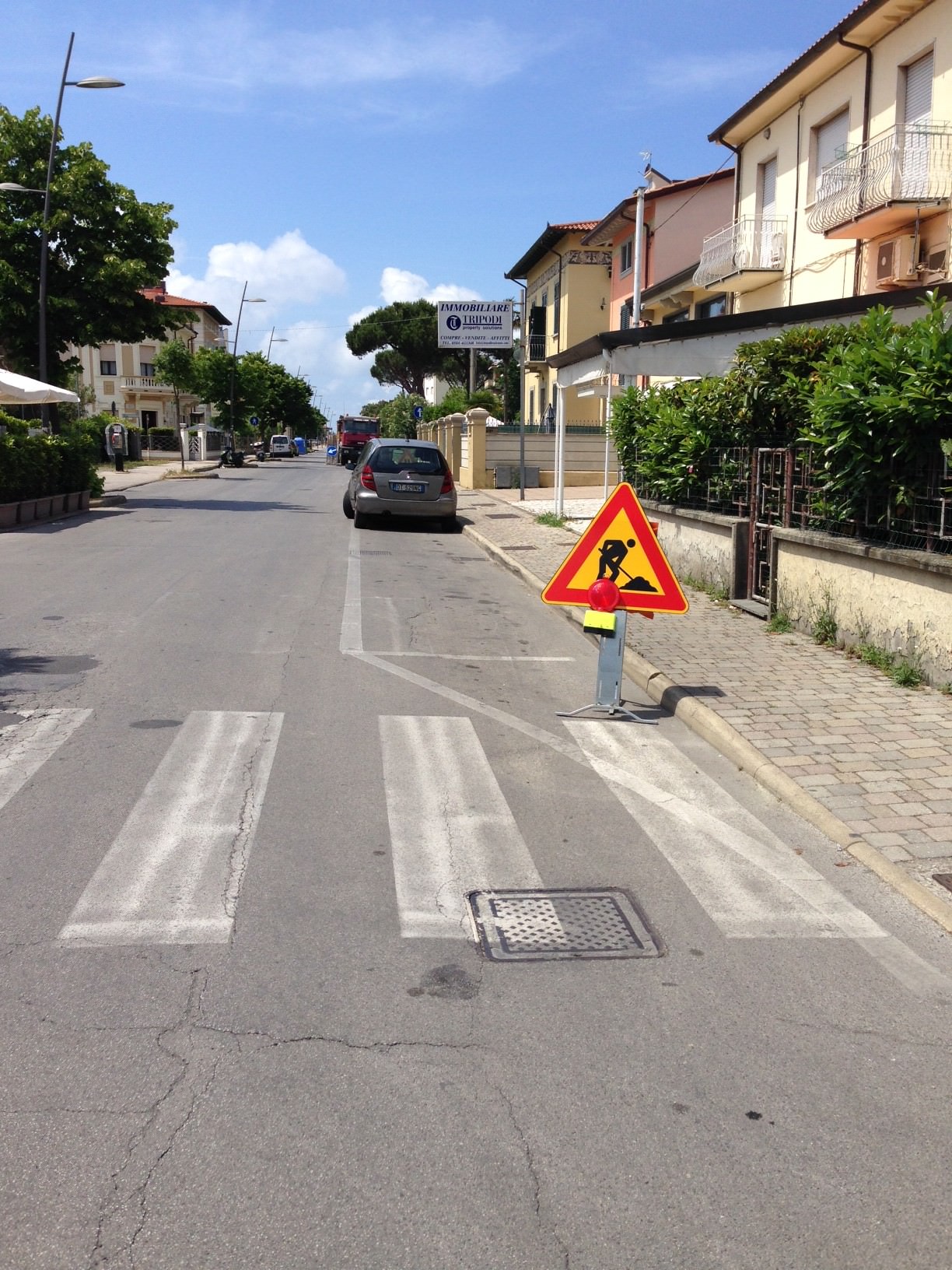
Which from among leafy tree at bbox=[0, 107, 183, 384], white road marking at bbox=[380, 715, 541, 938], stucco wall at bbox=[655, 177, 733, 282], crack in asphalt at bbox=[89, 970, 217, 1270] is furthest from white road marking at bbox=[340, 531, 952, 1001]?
stucco wall at bbox=[655, 177, 733, 282]

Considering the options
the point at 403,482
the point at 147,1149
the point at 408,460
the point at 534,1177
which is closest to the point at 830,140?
the point at 408,460

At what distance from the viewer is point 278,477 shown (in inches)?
1827

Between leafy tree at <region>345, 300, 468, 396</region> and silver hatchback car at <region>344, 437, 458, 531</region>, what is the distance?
54.8m

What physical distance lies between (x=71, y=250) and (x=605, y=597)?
2164 cm

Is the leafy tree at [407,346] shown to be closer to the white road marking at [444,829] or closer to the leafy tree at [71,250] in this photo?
the leafy tree at [71,250]

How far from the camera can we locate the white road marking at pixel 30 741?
19.1 feet

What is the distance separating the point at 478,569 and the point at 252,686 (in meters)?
7.93

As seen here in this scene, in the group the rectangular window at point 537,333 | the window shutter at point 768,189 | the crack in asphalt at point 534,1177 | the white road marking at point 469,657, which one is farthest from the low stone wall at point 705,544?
the rectangular window at point 537,333

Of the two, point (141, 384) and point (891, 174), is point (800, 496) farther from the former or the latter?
point (141, 384)

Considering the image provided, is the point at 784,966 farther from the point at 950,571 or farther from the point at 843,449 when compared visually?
the point at 843,449

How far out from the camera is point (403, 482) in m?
20.0

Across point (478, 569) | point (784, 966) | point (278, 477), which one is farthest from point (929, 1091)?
point (278, 477)

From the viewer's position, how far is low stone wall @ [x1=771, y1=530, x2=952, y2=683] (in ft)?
25.1

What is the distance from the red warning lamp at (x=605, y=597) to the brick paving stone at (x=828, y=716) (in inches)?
34.8
